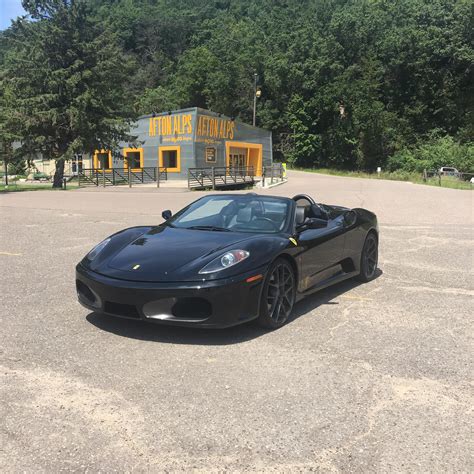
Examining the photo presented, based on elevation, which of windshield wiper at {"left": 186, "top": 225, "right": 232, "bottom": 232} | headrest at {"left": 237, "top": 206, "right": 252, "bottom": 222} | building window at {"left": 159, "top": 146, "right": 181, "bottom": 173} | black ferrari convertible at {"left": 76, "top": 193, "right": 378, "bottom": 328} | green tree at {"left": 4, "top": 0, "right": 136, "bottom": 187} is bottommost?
black ferrari convertible at {"left": 76, "top": 193, "right": 378, "bottom": 328}

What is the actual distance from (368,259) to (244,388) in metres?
3.82

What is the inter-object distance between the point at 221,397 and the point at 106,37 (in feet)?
113

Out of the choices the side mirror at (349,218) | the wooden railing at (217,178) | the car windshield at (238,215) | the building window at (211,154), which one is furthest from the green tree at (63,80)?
the side mirror at (349,218)

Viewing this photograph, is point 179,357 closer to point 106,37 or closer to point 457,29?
point 106,37

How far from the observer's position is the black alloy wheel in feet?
21.6

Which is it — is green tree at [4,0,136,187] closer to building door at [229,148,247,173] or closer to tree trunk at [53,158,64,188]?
tree trunk at [53,158,64,188]

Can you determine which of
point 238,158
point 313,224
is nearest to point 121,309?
point 313,224

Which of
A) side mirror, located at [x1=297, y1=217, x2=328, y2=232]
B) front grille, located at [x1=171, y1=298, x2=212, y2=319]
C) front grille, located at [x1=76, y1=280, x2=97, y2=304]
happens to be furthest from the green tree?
front grille, located at [x1=171, y1=298, x2=212, y2=319]

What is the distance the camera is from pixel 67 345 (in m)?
4.17

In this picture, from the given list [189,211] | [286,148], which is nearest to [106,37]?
[189,211]

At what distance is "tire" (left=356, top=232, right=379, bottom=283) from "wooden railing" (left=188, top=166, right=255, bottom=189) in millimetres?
23600

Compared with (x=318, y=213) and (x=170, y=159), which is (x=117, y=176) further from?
(x=318, y=213)

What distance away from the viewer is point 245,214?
A: 5.48 meters

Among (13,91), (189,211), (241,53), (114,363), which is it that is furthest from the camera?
(241,53)
